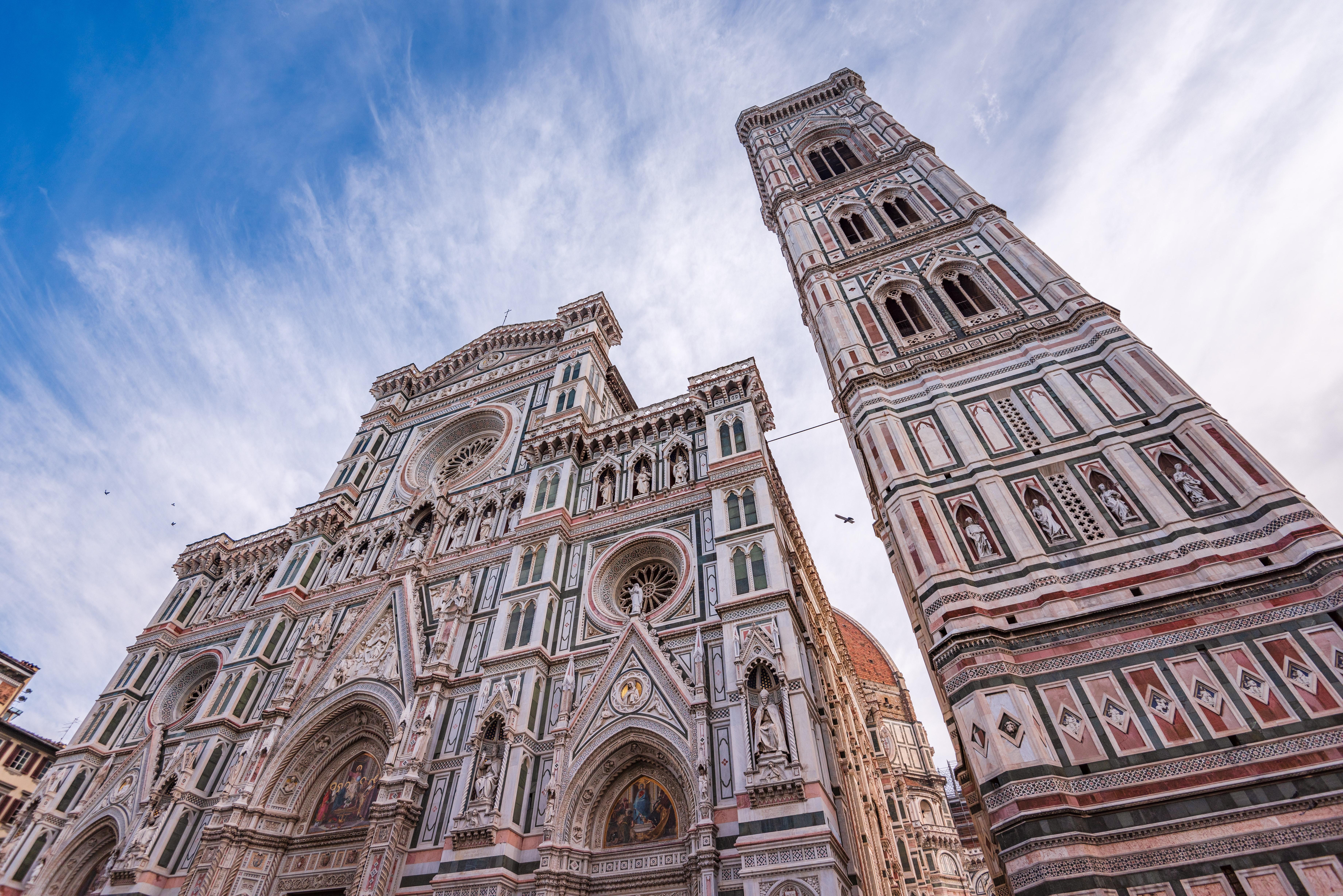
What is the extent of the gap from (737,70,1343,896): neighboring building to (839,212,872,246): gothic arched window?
5.03 meters

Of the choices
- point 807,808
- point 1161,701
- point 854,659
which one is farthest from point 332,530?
point 854,659

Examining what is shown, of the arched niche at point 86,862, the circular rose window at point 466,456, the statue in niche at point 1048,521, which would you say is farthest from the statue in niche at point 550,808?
the circular rose window at point 466,456

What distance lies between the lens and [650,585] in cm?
1662

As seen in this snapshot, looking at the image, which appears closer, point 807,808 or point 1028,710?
point 1028,710

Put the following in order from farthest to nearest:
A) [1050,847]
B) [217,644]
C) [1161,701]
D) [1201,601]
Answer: [217,644] < [1201,601] < [1161,701] < [1050,847]

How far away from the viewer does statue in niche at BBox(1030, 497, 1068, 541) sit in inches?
465

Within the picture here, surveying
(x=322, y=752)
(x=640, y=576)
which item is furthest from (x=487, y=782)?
(x=322, y=752)

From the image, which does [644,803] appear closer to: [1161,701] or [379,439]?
[1161,701]

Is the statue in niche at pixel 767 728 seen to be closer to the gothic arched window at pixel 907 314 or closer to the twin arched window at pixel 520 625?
the twin arched window at pixel 520 625

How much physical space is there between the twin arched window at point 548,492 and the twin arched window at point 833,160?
680 inches

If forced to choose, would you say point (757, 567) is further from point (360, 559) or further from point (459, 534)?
point (360, 559)

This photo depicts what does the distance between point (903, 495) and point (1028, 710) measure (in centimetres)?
468

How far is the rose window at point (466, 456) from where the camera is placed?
24719 millimetres

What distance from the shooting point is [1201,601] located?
1002 centimetres
